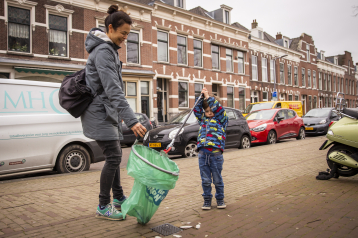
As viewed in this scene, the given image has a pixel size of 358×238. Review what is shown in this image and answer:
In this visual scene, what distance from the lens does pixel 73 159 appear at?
6586mm

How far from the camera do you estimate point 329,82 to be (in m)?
49.1

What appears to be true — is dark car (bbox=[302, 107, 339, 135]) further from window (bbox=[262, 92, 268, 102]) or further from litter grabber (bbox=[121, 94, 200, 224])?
window (bbox=[262, 92, 268, 102])

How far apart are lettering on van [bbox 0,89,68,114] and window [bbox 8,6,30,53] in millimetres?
11401

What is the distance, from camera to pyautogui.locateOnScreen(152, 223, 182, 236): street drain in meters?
3.08

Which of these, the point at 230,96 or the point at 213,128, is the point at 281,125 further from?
the point at 230,96

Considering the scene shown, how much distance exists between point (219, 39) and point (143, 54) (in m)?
8.88

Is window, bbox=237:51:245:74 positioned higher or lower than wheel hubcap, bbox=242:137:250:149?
higher

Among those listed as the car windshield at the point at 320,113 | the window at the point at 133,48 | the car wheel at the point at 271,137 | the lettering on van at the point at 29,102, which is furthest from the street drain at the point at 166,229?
the window at the point at 133,48

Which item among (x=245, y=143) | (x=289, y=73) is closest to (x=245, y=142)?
(x=245, y=143)

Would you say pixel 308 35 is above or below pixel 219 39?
above

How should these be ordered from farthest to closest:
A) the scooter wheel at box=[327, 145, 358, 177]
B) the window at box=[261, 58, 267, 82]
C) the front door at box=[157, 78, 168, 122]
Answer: the window at box=[261, 58, 267, 82] < the front door at box=[157, 78, 168, 122] < the scooter wheel at box=[327, 145, 358, 177]

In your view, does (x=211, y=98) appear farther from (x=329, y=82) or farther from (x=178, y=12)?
(x=329, y=82)

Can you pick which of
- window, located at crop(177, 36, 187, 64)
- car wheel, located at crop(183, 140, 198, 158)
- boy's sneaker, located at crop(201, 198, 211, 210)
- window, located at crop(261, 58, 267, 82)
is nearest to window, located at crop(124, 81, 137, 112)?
window, located at crop(177, 36, 187, 64)

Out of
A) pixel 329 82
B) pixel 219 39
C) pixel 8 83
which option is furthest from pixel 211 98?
pixel 329 82
